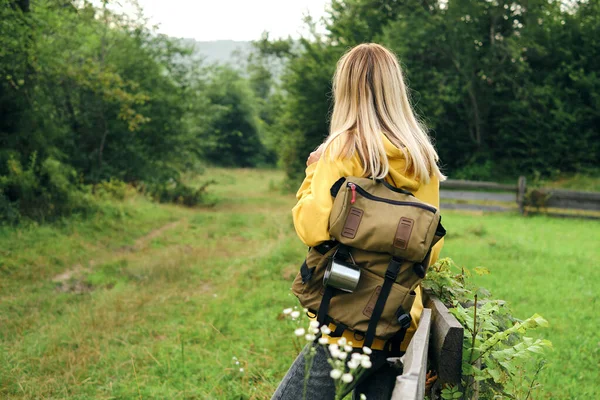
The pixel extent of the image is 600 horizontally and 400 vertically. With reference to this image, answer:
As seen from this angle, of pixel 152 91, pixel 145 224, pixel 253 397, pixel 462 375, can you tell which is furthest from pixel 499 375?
pixel 152 91

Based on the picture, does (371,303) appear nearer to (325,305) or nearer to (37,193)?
(325,305)

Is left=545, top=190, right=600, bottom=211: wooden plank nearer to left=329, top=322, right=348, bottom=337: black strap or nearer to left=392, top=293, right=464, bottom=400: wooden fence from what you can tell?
left=392, top=293, right=464, bottom=400: wooden fence

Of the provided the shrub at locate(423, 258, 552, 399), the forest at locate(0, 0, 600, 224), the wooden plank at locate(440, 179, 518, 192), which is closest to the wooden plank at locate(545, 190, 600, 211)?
the wooden plank at locate(440, 179, 518, 192)

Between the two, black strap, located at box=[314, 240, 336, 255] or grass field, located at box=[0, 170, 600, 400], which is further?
grass field, located at box=[0, 170, 600, 400]

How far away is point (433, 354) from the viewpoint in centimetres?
228

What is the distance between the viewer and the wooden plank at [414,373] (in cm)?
148

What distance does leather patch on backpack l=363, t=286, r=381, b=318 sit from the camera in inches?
85.3

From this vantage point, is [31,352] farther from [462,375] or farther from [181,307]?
[462,375]

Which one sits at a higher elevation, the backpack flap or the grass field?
the backpack flap

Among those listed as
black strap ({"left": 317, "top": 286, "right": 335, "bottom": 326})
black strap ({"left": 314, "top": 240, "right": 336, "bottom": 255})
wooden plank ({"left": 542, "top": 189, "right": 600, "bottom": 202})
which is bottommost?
wooden plank ({"left": 542, "top": 189, "right": 600, "bottom": 202})

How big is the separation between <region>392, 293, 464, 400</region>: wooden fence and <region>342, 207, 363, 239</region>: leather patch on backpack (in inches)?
16.6

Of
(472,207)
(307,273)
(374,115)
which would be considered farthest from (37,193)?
(472,207)

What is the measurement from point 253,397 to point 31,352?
256 cm

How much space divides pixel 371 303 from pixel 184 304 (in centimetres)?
544
